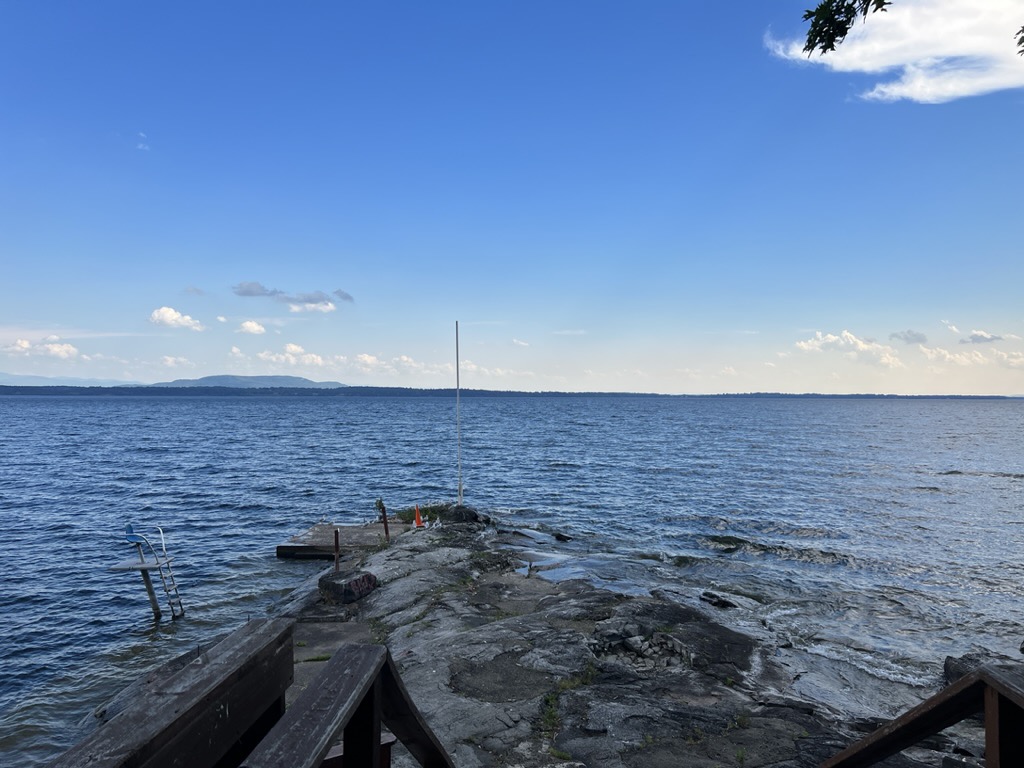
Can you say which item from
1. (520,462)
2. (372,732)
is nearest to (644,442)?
(520,462)

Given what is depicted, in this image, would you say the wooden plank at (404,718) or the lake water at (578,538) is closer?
the wooden plank at (404,718)

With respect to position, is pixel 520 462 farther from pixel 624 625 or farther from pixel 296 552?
pixel 624 625

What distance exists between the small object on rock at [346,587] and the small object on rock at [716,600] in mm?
9392

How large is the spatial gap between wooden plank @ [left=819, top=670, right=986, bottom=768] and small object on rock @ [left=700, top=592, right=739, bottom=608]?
1536cm

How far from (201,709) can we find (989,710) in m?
3.47

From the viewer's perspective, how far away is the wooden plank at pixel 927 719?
316 cm

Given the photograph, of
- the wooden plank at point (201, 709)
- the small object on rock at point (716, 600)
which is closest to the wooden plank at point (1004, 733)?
the wooden plank at point (201, 709)

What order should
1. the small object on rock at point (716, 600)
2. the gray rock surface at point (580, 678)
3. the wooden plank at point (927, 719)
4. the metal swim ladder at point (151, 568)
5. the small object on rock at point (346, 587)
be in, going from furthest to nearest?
the small object on rock at point (716, 600) < the small object on rock at point (346, 587) < the metal swim ladder at point (151, 568) < the gray rock surface at point (580, 678) < the wooden plank at point (927, 719)

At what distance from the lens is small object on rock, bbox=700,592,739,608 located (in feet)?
59.8

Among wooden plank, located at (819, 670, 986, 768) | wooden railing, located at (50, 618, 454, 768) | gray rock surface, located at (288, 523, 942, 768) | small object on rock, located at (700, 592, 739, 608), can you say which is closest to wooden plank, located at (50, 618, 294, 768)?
wooden railing, located at (50, 618, 454, 768)

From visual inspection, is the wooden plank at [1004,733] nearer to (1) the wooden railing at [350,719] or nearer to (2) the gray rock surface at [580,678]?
(1) the wooden railing at [350,719]

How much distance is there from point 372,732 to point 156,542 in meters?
28.7

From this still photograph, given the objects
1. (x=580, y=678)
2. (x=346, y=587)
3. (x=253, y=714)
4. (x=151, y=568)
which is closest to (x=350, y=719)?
(x=253, y=714)

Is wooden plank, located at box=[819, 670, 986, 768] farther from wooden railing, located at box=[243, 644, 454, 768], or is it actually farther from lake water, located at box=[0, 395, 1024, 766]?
lake water, located at box=[0, 395, 1024, 766]
